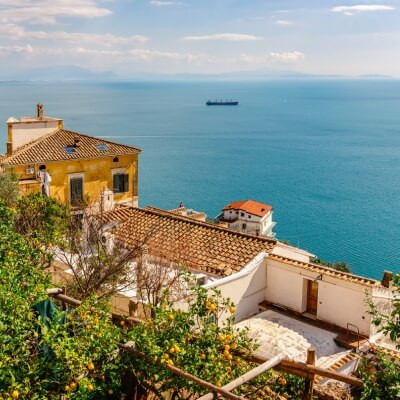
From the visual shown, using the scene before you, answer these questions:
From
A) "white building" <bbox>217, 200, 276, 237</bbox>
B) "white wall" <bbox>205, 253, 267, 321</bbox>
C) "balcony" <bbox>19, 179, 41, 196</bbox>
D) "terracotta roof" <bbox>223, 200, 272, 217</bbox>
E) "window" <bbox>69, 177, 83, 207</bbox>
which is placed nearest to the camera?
"white wall" <bbox>205, 253, 267, 321</bbox>

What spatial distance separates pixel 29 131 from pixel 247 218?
99.7ft

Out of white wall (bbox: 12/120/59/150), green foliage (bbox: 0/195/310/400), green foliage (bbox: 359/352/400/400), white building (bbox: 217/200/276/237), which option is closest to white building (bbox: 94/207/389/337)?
green foliage (bbox: 0/195/310/400)

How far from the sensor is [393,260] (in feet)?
172

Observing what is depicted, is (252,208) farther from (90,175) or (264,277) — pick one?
(264,277)

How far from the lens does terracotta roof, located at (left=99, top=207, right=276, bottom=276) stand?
15734 millimetres

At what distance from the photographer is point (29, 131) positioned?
2869 centimetres

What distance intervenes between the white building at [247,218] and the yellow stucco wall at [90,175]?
24672 millimetres

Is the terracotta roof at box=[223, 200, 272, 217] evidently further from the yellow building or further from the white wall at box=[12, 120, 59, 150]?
the white wall at box=[12, 120, 59, 150]

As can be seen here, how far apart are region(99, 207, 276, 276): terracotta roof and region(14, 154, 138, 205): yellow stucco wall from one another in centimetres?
911

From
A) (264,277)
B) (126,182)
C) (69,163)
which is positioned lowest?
(264,277)

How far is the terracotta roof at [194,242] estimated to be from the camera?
51.6 ft

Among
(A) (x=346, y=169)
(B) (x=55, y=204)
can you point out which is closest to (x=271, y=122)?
(A) (x=346, y=169)

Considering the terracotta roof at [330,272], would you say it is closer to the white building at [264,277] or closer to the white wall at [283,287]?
the white building at [264,277]

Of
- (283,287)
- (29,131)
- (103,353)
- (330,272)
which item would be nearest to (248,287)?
(283,287)
